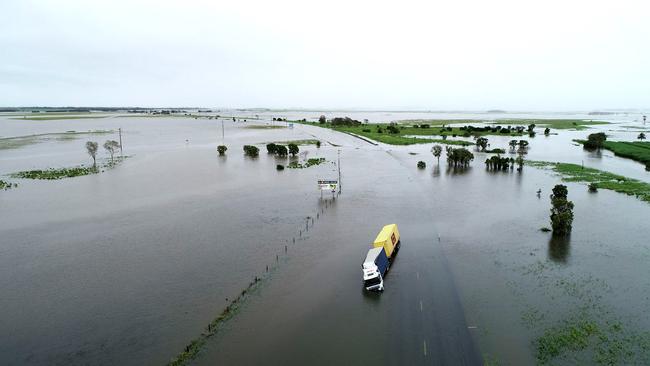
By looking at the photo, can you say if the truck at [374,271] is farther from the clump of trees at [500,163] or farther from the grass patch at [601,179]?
the clump of trees at [500,163]

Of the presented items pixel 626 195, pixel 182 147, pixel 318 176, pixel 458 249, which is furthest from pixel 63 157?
pixel 626 195

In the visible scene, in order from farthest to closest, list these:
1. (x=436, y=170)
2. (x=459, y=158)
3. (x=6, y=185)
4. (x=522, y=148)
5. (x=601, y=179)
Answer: (x=522, y=148) → (x=459, y=158) → (x=436, y=170) → (x=601, y=179) → (x=6, y=185)

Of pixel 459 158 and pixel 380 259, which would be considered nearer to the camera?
pixel 380 259

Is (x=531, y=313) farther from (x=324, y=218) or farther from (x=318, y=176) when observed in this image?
(x=318, y=176)

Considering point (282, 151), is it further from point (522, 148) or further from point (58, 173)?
point (522, 148)

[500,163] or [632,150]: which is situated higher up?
[632,150]

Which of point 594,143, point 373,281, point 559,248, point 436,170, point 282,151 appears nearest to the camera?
point 373,281

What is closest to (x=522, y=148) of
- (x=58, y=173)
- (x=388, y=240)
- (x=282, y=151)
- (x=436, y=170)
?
(x=436, y=170)
